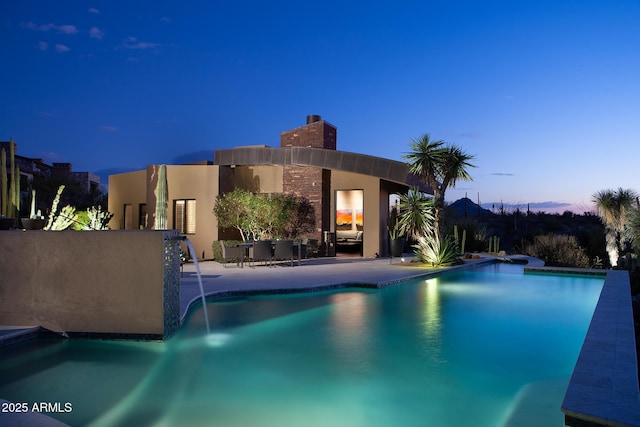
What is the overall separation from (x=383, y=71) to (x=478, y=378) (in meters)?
18.1

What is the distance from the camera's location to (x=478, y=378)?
4.26 metres

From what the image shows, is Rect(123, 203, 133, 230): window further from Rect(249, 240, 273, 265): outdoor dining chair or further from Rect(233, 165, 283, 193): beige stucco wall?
Rect(249, 240, 273, 265): outdoor dining chair

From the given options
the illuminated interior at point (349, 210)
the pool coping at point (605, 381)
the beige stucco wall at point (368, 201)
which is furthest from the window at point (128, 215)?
the pool coping at point (605, 381)

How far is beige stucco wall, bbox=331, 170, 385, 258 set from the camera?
15.7 m

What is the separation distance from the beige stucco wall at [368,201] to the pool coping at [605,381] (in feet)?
34.9

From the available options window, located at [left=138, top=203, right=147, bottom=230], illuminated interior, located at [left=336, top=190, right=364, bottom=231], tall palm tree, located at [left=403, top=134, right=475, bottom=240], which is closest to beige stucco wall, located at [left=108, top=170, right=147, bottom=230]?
window, located at [left=138, top=203, right=147, bottom=230]

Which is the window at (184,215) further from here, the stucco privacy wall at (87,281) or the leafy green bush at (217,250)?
the stucco privacy wall at (87,281)

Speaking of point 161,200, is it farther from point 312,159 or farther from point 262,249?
point 312,159

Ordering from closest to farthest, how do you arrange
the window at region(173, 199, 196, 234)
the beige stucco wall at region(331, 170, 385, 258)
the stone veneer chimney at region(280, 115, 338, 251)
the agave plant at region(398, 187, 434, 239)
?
the agave plant at region(398, 187, 434, 239) < the beige stucco wall at region(331, 170, 385, 258) < the stone veneer chimney at region(280, 115, 338, 251) < the window at region(173, 199, 196, 234)

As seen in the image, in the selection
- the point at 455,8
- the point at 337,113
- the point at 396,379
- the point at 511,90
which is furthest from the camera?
the point at 337,113

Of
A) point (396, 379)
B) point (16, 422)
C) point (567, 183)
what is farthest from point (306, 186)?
point (567, 183)

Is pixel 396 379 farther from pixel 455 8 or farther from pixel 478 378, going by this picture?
pixel 455 8

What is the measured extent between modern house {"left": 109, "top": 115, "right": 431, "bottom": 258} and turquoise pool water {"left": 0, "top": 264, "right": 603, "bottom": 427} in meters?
8.33

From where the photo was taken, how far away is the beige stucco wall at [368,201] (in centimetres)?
1572
